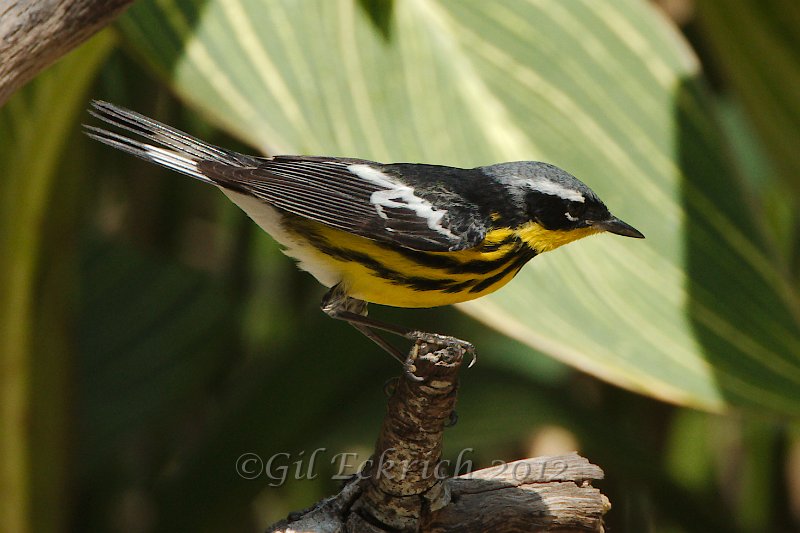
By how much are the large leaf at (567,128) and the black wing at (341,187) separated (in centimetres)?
6

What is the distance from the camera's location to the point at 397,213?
5.42 feet

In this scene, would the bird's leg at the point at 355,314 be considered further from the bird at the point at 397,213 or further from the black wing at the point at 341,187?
the black wing at the point at 341,187

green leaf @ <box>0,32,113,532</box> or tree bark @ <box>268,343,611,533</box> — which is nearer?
tree bark @ <box>268,343,611,533</box>

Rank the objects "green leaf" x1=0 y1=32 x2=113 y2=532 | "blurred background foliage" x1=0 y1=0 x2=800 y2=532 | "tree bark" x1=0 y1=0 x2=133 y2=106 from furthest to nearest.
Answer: "green leaf" x1=0 y1=32 x2=113 y2=532, "blurred background foliage" x1=0 y1=0 x2=800 y2=532, "tree bark" x1=0 y1=0 x2=133 y2=106

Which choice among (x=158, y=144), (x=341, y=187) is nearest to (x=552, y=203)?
(x=341, y=187)

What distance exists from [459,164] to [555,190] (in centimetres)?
36

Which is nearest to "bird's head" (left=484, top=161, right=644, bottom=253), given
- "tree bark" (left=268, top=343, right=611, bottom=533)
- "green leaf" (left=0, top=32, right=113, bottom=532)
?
"tree bark" (left=268, top=343, right=611, bottom=533)

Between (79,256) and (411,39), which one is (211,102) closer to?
(411,39)

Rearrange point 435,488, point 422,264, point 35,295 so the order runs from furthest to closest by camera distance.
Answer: point 35,295 < point 422,264 < point 435,488

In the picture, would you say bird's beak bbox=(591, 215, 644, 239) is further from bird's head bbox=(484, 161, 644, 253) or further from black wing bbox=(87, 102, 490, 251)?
black wing bbox=(87, 102, 490, 251)

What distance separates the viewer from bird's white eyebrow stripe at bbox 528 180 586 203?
1.66 m

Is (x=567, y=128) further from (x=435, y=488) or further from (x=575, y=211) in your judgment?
(x=435, y=488)

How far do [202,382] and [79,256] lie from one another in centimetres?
62

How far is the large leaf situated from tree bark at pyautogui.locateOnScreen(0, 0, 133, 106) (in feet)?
1.09
